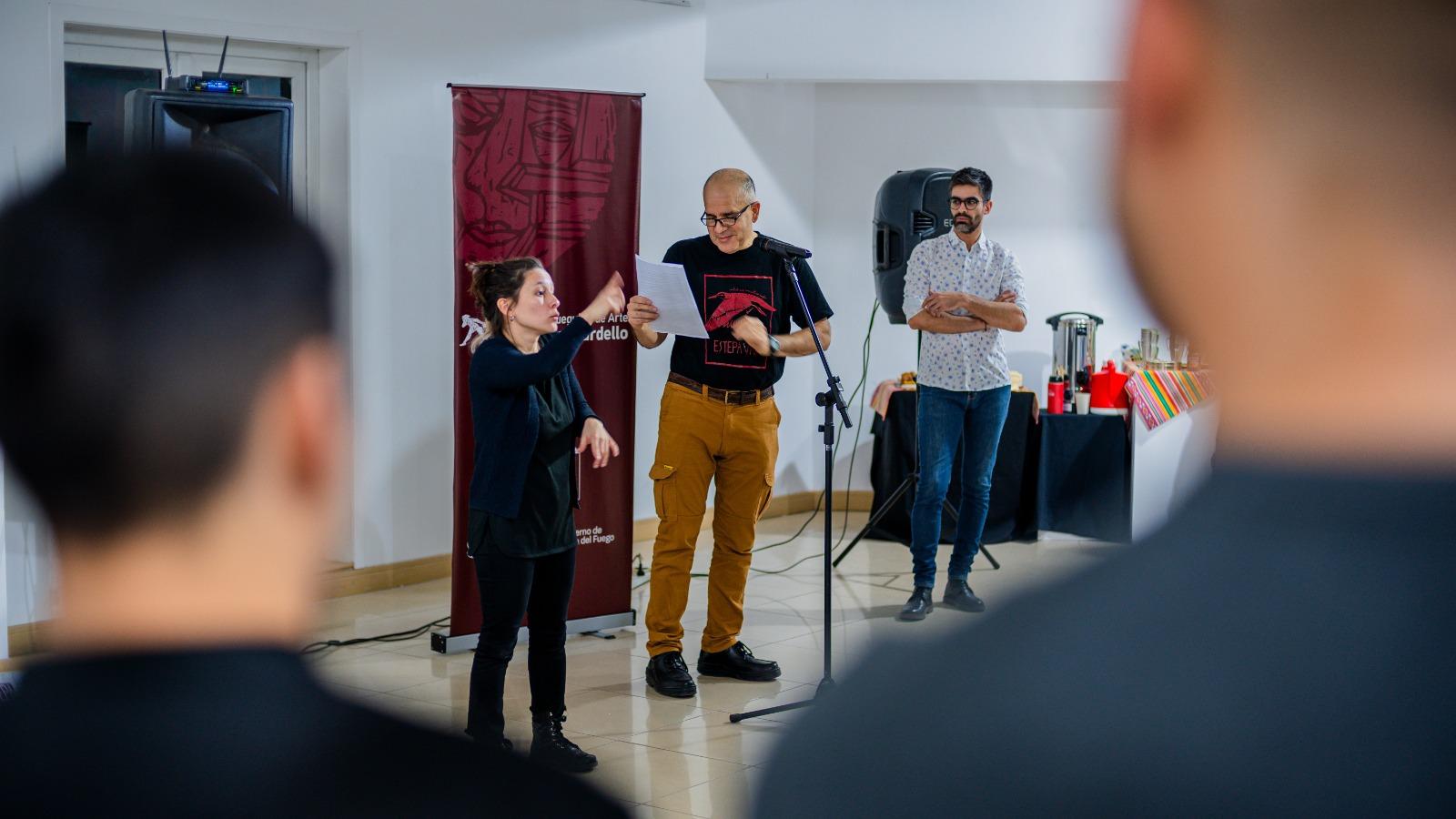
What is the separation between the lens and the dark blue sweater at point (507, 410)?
3465 millimetres

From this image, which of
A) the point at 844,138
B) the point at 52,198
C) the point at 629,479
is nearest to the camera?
the point at 52,198

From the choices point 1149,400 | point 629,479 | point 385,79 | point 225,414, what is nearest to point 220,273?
point 225,414

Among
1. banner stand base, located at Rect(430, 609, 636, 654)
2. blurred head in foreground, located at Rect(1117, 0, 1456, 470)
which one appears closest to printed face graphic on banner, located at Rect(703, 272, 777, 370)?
banner stand base, located at Rect(430, 609, 636, 654)

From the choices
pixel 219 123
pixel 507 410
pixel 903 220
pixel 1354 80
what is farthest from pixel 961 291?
pixel 1354 80

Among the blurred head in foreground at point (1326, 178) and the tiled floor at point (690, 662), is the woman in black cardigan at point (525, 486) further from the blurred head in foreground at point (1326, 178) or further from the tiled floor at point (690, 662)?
the blurred head in foreground at point (1326, 178)

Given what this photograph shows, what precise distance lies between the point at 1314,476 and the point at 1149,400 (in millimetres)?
6597

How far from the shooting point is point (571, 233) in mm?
4918

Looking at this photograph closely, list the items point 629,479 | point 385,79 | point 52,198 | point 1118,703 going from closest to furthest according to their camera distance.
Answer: point 1118,703, point 52,198, point 629,479, point 385,79

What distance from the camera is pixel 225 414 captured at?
61 centimetres

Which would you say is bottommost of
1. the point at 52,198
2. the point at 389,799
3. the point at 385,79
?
the point at 389,799

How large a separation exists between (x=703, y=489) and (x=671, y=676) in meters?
0.61

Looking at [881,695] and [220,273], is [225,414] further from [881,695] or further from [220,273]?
[881,695]

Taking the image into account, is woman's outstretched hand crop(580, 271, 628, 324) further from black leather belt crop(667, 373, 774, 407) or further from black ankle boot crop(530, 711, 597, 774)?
black ankle boot crop(530, 711, 597, 774)

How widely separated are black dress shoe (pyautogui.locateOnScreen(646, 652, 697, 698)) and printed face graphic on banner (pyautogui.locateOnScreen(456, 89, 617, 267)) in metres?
1.46
